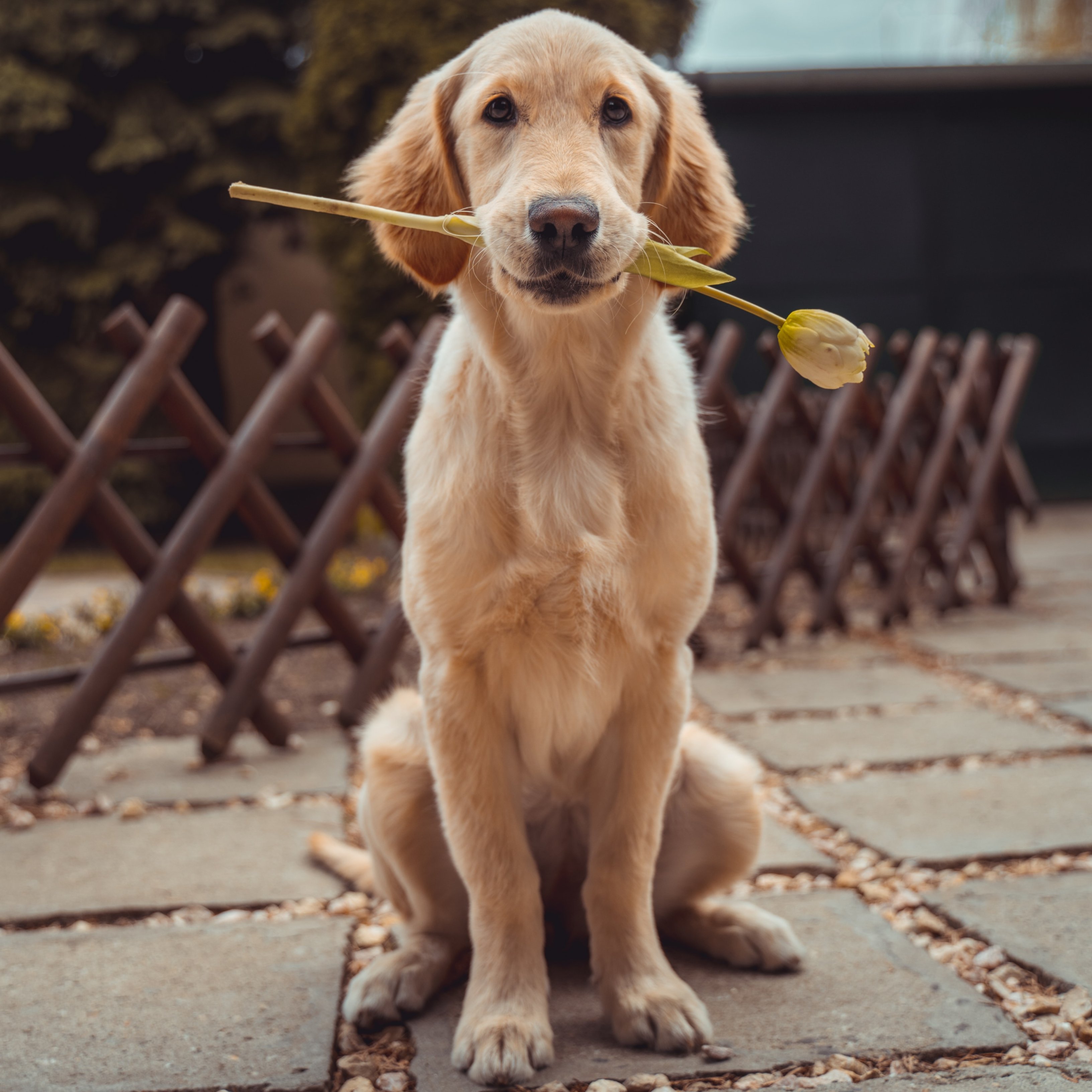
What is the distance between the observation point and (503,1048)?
173 centimetres

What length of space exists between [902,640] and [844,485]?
86cm

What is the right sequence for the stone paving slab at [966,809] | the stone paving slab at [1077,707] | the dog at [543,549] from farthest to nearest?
1. the stone paving slab at [1077,707]
2. the stone paving slab at [966,809]
3. the dog at [543,549]

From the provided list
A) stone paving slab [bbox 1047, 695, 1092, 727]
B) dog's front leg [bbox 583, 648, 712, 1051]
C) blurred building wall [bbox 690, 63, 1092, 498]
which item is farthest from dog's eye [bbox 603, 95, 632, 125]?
blurred building wall [bbox 690, 63, 1092, 498]

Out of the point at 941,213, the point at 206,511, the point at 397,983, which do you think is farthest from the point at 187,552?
the point at 941,213

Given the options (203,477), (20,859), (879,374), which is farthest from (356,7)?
(20,859)

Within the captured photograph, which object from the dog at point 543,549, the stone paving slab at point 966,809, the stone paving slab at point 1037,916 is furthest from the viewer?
the stone paving slab at point 966,809

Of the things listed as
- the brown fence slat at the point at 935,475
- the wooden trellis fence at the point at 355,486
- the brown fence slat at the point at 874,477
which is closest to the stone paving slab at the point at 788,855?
the wooden trellis fence at the point at 355,486

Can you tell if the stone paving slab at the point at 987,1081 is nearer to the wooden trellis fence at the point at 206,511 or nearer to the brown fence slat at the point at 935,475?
the wooden trellis fence at the point at 206,511

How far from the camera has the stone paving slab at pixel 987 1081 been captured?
1610 mm

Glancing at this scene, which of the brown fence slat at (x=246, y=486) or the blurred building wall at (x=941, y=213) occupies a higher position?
the blurred building wall at (x=941, y=213)

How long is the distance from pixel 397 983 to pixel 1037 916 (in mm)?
1250

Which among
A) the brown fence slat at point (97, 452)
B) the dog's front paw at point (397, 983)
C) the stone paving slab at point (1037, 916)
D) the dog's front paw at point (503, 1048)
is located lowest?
the dog's front paw at point (397, 983)

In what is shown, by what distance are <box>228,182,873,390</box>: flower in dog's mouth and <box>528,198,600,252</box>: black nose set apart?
0.05 metres

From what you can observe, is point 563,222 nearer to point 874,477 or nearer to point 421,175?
point 421,175
